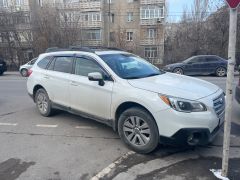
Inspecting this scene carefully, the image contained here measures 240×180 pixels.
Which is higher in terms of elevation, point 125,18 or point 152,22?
point 125,18

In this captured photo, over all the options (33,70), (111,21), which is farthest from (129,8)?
(33,70)

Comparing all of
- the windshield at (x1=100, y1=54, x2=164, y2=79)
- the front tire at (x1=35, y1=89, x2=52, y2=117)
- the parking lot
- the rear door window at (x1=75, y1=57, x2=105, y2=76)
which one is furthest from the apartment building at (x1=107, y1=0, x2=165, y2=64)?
the parking lot

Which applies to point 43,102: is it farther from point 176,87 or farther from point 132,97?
point 176,87

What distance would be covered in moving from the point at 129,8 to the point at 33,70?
33145 mm

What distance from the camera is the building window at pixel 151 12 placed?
112 feet

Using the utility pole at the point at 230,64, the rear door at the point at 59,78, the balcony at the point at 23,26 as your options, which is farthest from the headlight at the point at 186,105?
the balcony at the point at 23,26

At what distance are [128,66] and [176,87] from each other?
1215 millimetres

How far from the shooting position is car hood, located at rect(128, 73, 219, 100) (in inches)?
135

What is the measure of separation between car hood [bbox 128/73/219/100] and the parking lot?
3.28ft

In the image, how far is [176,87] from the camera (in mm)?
3625

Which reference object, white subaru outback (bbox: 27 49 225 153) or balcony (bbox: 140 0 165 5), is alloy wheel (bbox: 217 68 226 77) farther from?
balcony (bbox: 140 0 165 5)

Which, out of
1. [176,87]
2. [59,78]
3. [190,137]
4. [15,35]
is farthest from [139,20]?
[190,137]

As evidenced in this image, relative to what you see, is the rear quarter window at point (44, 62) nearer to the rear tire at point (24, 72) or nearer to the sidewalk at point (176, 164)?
the sidewalk at point (176, 164)

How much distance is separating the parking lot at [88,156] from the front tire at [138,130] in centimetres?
16
